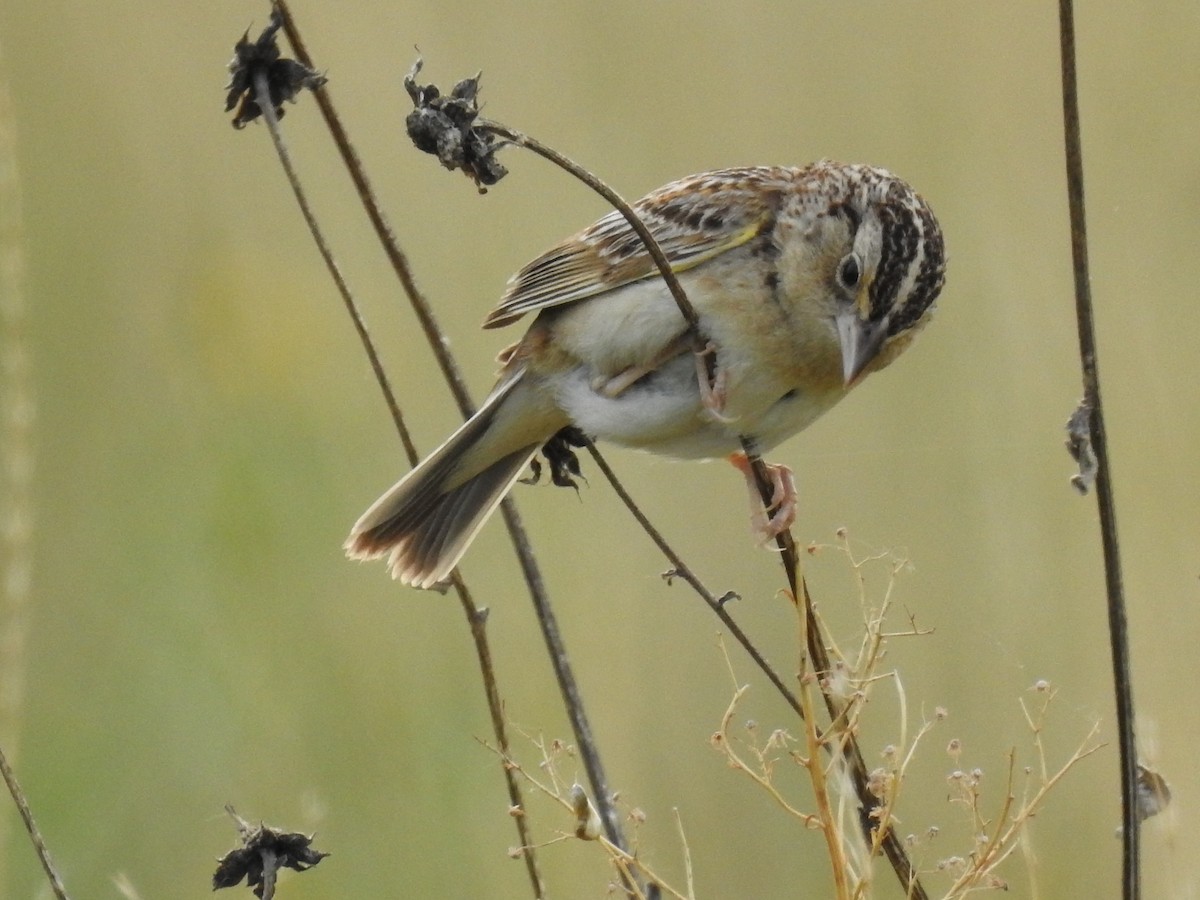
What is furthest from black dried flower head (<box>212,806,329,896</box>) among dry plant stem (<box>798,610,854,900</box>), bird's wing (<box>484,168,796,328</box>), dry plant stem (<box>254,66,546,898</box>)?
bird's wing (<box>484,168,796,328</box>)

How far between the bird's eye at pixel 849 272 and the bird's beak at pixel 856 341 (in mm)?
55

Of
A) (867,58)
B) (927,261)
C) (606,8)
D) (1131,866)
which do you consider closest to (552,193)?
(606,8)

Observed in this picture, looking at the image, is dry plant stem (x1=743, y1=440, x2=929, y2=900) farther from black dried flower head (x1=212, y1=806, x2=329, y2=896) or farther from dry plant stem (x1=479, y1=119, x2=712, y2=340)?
black dried flower head (x1=212, y1=806, x2=329, y2=896)

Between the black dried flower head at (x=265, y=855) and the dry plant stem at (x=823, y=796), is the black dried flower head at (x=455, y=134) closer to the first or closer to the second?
the dry plant stem at (x=823, y=796)

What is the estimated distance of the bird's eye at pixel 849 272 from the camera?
3.34 m

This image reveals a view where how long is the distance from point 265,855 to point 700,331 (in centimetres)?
167

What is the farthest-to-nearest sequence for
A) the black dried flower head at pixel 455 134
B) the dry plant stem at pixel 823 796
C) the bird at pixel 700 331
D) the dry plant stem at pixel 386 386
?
1. the bird at pixel 700 331
2. the dry plant stem at pixel 386 386
3. the black dried flower head at pixel 455 134
4. the dry plant stem at pixel 823 796

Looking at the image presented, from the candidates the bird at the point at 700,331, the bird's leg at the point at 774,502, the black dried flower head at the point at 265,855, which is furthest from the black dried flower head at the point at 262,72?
the bird's leg at the point at 774,502

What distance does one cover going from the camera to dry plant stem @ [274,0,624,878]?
2.30 m

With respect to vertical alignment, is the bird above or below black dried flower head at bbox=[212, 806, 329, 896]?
above

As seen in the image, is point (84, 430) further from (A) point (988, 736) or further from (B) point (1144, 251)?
(B) point (1144, 251)

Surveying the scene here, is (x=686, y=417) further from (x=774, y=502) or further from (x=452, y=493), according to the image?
(x=452, y=493)

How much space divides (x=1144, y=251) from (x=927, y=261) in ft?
5.43

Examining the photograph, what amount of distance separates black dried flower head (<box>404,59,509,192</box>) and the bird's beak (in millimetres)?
1332
